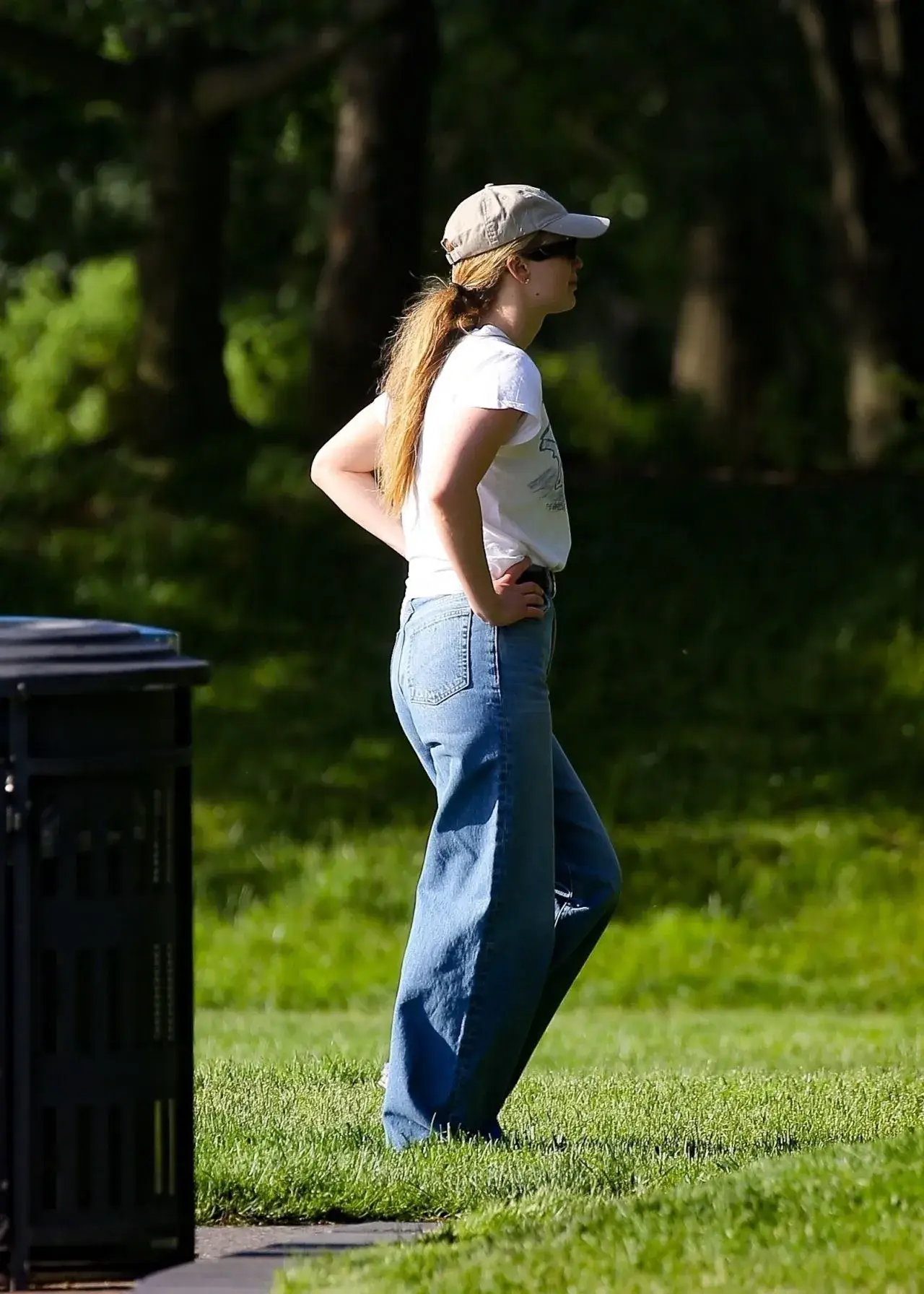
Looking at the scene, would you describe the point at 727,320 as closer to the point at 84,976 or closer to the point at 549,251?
the point at 549,251

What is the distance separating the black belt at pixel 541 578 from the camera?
5.30 m

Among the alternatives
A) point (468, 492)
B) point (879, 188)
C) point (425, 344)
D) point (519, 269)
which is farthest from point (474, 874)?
point (879, 188)

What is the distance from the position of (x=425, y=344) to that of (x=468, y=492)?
44cm

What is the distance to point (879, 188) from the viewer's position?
18000mm

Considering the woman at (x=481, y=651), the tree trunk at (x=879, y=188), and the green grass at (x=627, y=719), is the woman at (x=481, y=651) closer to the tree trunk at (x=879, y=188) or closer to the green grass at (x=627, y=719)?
the green grass at (x=627, y=719)

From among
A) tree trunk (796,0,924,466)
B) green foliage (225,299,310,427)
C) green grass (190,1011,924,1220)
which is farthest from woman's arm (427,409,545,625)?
green foliage (225,299,310,427)

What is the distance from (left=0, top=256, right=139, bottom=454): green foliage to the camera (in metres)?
20.1

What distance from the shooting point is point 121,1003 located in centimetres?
427

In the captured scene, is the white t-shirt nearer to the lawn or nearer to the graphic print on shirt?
the graphic print on shirt

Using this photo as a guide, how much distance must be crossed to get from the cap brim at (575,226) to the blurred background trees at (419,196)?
1084cm

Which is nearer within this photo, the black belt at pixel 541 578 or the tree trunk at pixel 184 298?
the black belt at pixel 541 578

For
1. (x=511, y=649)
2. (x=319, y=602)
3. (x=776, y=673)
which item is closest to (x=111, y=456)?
(x=319, y=602)

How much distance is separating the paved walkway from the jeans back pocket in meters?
1.17

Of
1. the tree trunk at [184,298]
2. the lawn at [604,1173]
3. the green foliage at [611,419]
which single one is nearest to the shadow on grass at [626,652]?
the tree trunk at [184,298]
